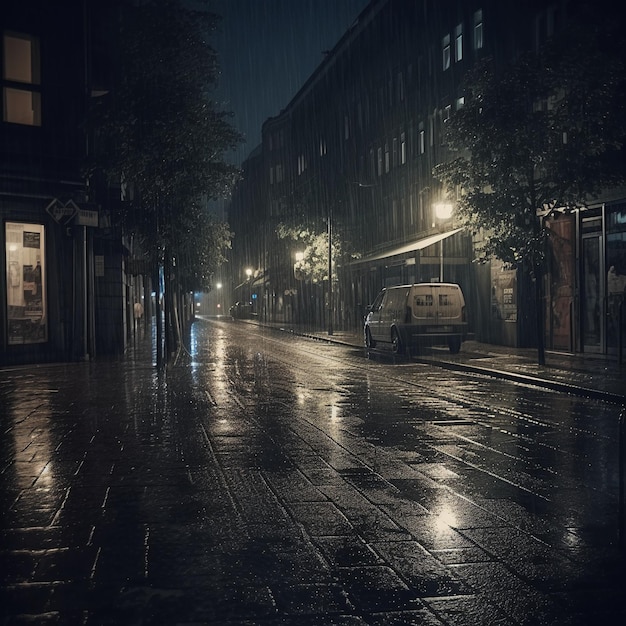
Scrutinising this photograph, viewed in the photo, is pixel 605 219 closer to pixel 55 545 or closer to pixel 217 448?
pixel 217 448

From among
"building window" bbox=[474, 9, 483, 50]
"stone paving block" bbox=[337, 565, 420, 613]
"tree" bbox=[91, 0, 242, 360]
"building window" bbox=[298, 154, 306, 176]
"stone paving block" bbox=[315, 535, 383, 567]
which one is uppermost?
"building window" bbox=[298, 154, 306, 176]

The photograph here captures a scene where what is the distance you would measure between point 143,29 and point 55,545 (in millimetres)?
20953

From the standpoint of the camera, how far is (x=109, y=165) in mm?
21891

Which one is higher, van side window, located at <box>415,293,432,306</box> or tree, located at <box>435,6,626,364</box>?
tree, located at <box>435,6,626,364</box>

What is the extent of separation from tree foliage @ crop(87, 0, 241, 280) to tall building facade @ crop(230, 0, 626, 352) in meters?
6.88

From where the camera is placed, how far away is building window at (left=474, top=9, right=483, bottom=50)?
29.8 m

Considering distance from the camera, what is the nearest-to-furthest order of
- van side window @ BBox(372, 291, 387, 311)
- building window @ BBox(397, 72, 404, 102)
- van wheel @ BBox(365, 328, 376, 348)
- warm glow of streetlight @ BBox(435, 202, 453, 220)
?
van side window @ BBox(372, 291, 387, 311)
warm glow of streetlight @ BBox(435, 202, 453, 220)
van wheel @ BBox(365, 328, 376, 348)
building window @ BBox(397, 72, 404, 102)

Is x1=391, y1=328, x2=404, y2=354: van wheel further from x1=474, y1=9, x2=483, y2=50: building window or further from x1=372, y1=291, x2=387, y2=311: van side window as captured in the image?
x1=474, y1=9, x2=483, y2=50: building window

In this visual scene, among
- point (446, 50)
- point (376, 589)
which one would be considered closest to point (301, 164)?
point (446, 50)

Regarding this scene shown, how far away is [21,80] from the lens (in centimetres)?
2023

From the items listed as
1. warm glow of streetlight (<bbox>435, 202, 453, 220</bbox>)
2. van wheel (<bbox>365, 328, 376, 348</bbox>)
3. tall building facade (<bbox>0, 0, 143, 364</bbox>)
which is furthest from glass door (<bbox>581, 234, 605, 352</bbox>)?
tall building facade (<bbox>0, 0, 143, 364</bbox>)

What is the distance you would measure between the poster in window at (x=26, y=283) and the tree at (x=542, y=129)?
10.6 m

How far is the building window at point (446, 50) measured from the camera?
3328 centimetres

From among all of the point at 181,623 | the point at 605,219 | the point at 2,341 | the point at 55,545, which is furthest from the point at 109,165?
the point at 181,623
